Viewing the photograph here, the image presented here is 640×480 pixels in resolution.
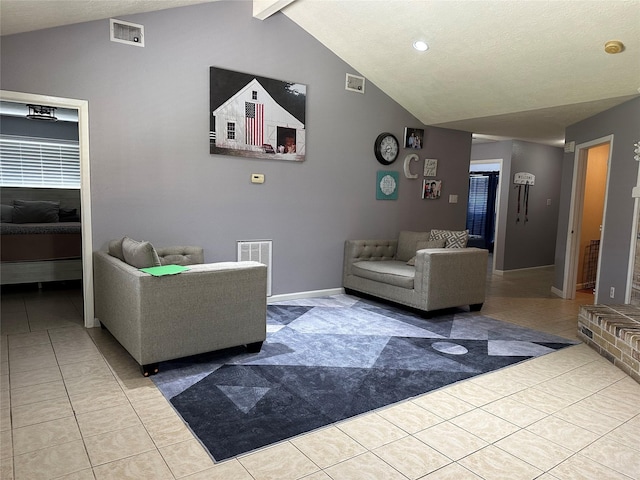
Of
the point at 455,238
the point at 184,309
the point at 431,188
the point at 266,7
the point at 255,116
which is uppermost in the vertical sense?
the point at 266,7

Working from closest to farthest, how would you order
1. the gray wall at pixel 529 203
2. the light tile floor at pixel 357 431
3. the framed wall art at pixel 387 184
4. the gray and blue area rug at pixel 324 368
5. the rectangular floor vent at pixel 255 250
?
the light tile floor at pixel 357 431
the gray and blue area rug at pixel 324 368
the rectangular floor vent at pixel 255 250
the framed wall art at pixel 387 184
the gray wall at pixel 529 203

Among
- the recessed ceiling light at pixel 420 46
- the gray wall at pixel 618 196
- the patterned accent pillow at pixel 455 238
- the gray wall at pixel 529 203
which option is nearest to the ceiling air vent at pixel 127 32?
the recessed ceiling light at pixel 420 46

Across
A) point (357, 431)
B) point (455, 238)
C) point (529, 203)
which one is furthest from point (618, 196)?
point (357, 431)

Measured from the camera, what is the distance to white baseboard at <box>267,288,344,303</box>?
200 inches

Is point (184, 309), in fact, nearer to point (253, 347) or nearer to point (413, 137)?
point (253, 347)

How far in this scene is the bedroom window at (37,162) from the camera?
7352mm

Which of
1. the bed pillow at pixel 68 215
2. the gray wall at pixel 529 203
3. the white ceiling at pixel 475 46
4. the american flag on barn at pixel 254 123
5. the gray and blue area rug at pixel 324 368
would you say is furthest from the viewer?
the gray wall at pixel 529 203

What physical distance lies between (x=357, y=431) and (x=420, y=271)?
2.44 metres

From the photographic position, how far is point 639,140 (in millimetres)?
4348

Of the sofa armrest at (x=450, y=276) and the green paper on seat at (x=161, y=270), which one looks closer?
the green paper on seat at (x=161, y=270)

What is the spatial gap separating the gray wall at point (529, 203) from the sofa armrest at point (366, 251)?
3039 mm

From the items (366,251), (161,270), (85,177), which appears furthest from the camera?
(366,251)

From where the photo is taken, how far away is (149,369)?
2.94m

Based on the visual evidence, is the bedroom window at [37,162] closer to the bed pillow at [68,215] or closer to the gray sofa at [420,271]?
the bed pillow at [68,215]
